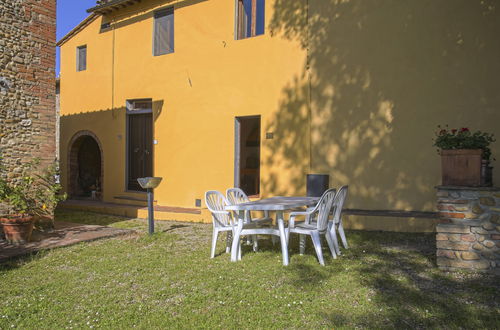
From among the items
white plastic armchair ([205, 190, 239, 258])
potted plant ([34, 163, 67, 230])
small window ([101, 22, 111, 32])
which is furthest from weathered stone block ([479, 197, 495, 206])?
small window ([101, 22, 111, 32])

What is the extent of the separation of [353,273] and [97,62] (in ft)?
31.2

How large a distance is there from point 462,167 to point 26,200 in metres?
6.45

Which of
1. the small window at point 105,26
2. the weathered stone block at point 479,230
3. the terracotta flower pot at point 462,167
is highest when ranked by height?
the small window at point 105,26

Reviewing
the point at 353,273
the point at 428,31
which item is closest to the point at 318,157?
the point at 428,31

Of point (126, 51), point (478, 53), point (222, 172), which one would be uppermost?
point (126, 51)

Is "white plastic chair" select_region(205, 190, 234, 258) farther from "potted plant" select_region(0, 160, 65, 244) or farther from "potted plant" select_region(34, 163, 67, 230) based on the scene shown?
"potted plant" select_region(34, 163, 67, 230)

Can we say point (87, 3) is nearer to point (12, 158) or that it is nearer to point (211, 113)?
point (211, 113)

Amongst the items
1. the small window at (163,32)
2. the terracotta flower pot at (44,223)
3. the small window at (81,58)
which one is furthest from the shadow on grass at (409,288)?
the small window at (81,58)

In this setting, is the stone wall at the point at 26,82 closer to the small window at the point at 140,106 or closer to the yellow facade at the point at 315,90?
the yellow facade at the point at 315,90

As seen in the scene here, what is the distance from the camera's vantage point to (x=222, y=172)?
8312 mm

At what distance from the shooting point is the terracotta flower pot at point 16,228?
542 centimetres

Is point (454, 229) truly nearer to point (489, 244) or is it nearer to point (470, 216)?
point (470, 216)

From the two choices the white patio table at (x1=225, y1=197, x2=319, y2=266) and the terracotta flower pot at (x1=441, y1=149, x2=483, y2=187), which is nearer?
the terracotta flower pot at (x1=441, y1=149, x2=483, y2=187)

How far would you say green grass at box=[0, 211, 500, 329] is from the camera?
9.61ft
